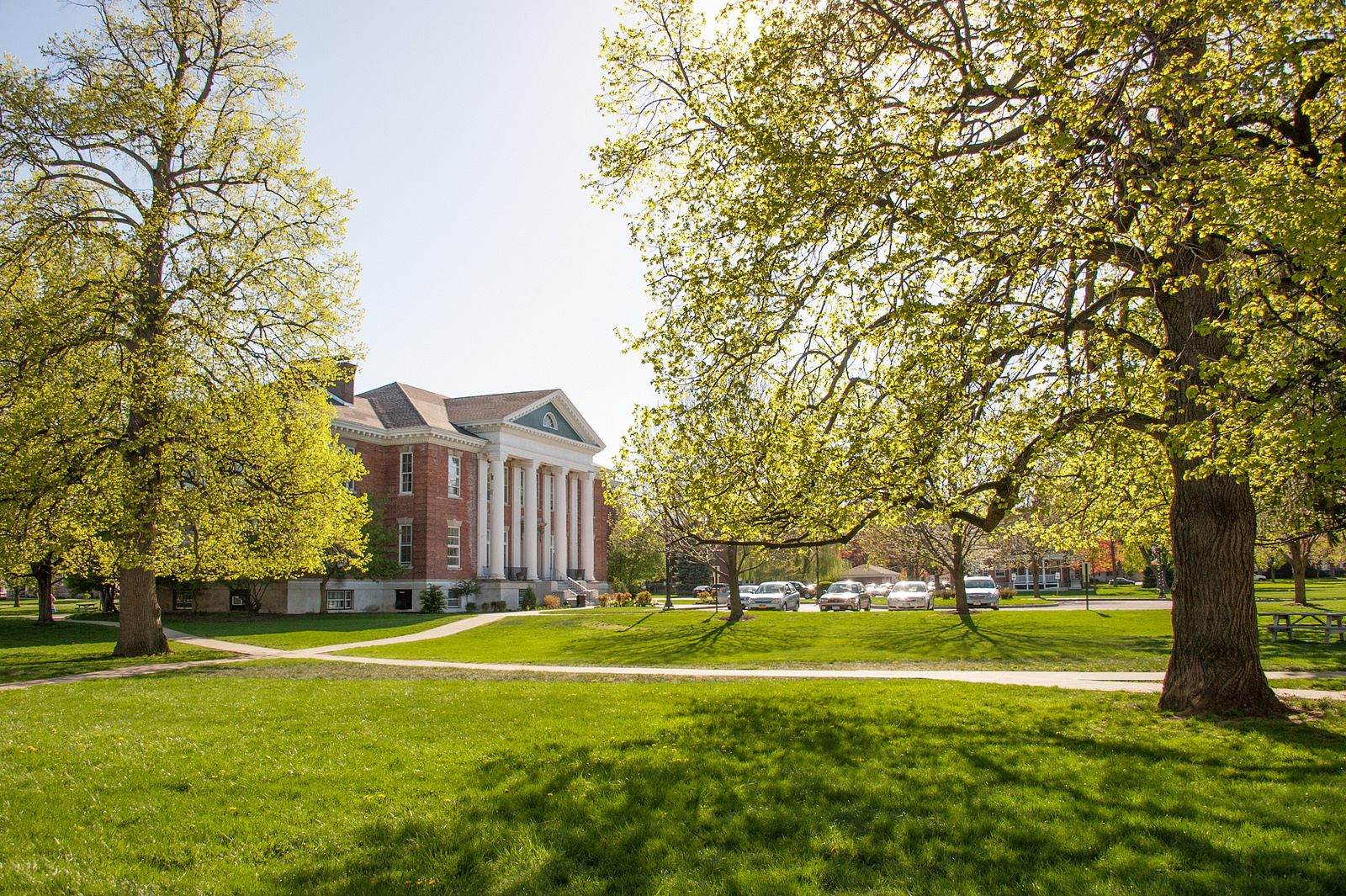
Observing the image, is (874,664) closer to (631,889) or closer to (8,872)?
(631,889)

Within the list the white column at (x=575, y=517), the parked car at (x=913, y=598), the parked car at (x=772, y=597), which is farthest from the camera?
the white column at (x=575, y=517)


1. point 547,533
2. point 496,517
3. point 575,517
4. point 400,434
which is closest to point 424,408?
point 400,434

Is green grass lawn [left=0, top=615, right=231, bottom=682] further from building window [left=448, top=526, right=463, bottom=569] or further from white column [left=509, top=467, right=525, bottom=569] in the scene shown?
white column [left=509, top=467, right=525, bottom=569]

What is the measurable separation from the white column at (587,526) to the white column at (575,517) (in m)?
0.36

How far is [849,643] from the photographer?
86.0ft

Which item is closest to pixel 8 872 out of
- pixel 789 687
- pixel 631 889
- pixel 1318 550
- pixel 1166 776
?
pixel 631 889

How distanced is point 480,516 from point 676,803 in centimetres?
4574

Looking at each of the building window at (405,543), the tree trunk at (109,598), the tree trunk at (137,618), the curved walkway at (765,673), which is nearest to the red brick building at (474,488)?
the building window at (405,543)

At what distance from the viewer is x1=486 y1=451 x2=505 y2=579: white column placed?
50.5 metres

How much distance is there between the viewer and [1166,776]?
6969mm

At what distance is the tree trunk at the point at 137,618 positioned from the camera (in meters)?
21.1

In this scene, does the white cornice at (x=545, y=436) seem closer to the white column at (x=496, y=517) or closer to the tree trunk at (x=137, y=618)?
the white column at (x=496, y=517)

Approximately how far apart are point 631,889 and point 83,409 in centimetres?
1754

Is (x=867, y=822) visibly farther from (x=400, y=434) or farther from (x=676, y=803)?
(x=400, y=434)
